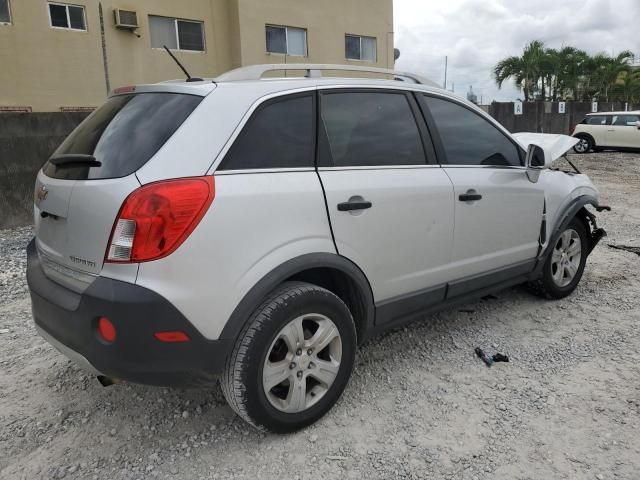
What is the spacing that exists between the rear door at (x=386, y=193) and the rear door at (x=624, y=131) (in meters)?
17.7

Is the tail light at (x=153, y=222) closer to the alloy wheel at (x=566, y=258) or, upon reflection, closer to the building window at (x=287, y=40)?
the alloy wheel at (x=566, y=258)

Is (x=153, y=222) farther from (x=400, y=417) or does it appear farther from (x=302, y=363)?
(x=400, y=417)

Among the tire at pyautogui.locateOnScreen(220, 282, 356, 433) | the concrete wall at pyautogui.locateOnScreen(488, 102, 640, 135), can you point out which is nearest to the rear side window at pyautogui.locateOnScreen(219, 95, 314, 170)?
the tire at pyautogui.locateOnScreen(220, 282, 356, 433)

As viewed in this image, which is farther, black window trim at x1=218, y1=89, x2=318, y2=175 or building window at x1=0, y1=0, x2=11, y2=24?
building window at x1=0, y1=0, x2=11, y2=24

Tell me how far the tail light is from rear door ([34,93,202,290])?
54mm

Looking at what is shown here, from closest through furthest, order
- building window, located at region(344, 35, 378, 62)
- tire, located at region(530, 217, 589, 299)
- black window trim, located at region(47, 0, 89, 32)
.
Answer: tire, located at region(530, 217, 589, 299) → black window trim, located at region(47, 0, 89, 32) → building window, located at region(344, 35, 378, 62)

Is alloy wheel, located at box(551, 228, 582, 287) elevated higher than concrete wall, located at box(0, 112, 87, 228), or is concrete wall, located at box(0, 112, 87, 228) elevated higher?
concrete wall, located at box(0, 112, 87, 228)

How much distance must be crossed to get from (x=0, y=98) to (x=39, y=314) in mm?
12188

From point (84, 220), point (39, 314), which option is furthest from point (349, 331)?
point (39, 314)

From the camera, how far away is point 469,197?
3283 millimetres

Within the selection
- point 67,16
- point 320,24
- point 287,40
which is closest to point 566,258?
point 67,16

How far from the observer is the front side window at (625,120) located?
1756cm

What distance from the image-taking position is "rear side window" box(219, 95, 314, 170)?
2393 millimetres

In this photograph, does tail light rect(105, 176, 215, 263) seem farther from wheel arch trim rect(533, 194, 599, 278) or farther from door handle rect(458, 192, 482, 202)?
wheel arch trim rect(533, 194, 599, 278)
